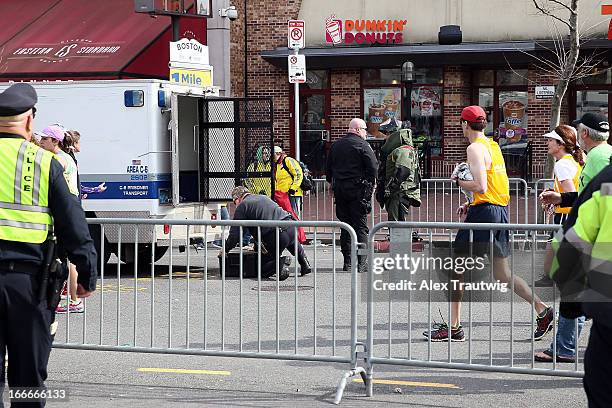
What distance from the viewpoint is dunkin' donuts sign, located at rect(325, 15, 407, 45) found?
28.2m

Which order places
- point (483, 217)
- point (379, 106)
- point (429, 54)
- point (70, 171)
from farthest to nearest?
point (379, 106)
point (429, 54)
point (70, 171)
point (483, 217)

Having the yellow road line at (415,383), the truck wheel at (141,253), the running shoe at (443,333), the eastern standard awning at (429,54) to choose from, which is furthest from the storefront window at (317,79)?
the yellow road line at (415,383)

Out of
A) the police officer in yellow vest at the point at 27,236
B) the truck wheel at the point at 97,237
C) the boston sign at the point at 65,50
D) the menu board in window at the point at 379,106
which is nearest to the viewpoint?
the police officer in yellow vest at the point at 27,236

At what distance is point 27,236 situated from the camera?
539cm

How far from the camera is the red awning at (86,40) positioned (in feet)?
78.0

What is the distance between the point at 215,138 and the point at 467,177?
7.33 meters

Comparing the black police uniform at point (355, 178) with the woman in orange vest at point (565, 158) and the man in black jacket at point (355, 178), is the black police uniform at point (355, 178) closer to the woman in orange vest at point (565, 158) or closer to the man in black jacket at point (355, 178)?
the man in black jacket at point (355, 178)

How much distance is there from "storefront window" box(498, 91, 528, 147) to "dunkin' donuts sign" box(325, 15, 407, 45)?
119 inches

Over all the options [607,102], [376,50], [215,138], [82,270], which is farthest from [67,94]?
[607,102]

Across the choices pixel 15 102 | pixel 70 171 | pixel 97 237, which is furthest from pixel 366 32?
pixel 15 102

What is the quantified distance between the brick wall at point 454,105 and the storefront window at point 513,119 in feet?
2.89

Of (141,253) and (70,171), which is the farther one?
(141,253)

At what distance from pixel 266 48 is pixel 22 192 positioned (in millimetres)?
24259

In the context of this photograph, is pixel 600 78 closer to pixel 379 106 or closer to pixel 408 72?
pixel 408 72
